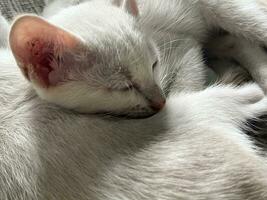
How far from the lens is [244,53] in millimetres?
1402

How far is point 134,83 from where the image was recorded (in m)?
1.12

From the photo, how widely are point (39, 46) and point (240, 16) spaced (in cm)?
61

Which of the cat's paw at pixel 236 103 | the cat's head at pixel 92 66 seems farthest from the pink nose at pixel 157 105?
the cat's paw at pixel 236 103

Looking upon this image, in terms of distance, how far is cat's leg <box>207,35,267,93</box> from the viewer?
1.33m

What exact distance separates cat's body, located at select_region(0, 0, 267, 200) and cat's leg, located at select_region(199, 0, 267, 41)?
Result: 1.21 feet

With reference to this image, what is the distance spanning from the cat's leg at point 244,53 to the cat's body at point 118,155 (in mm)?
268

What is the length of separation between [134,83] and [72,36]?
0.17 m

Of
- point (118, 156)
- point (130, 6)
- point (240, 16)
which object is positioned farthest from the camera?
point (240, 16)

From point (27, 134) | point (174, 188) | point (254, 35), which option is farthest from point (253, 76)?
point (27, 134)

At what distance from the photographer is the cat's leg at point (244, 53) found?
4.36ft

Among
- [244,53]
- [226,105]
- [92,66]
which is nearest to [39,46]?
[92,66]

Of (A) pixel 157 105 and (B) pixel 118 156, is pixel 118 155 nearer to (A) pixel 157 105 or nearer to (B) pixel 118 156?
(B) pixel 118 156

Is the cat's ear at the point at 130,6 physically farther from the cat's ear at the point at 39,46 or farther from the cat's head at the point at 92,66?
the cat's ear at the point at 39,46

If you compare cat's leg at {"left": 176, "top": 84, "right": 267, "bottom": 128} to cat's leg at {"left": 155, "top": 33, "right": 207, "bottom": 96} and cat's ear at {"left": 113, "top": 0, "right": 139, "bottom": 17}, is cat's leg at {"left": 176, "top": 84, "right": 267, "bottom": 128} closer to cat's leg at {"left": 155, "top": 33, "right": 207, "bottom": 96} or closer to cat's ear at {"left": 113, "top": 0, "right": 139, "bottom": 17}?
cat's leg at {"left": 155, "top": 33, "right": 207, "bottom": 96}
